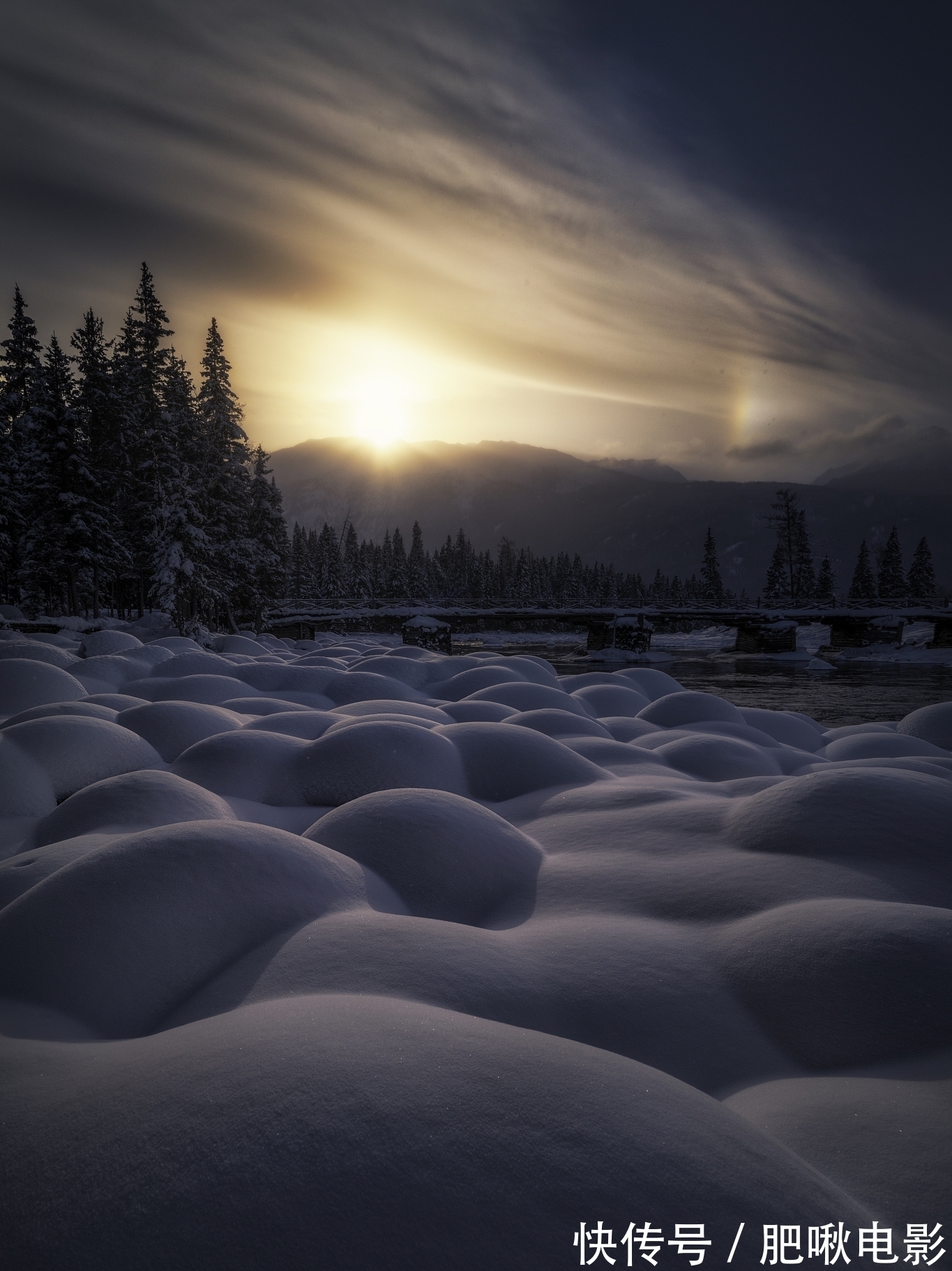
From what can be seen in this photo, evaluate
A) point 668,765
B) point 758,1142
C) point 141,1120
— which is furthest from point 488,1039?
point 668,765

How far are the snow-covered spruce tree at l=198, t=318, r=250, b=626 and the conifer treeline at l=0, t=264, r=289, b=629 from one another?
65mm

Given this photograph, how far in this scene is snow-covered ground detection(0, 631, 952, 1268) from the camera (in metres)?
1.20

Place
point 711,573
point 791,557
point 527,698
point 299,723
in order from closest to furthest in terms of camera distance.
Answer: point 299,723 → point 527,698 → point 791,557 → point 711,573

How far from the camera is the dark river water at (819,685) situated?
2134 centimetres

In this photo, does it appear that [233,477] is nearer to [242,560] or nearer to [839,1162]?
[242,560]

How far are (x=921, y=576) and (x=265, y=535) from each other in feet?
213

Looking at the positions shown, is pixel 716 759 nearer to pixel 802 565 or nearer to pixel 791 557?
pixel 791 557

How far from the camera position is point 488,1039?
1.66 metres

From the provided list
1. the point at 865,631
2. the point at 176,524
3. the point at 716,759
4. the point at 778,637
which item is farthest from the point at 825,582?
the point at 716,759

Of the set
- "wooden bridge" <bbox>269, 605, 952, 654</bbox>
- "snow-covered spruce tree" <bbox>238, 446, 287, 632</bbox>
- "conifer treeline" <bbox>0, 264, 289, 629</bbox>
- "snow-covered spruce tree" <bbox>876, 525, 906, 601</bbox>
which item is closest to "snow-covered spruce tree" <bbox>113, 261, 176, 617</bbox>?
"conifer treeline" <bbox>0, 264, 289, 629</bbox>

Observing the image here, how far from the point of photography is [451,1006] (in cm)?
208

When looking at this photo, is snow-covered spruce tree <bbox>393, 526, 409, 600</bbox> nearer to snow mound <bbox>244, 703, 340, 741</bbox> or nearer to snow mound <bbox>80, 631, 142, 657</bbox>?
snow mound <bbox>80, 631, 142, 657</bbox>

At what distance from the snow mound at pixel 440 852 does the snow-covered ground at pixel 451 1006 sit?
18mm

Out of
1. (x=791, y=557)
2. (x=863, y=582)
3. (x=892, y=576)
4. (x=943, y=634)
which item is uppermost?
(x=791, y=557)
